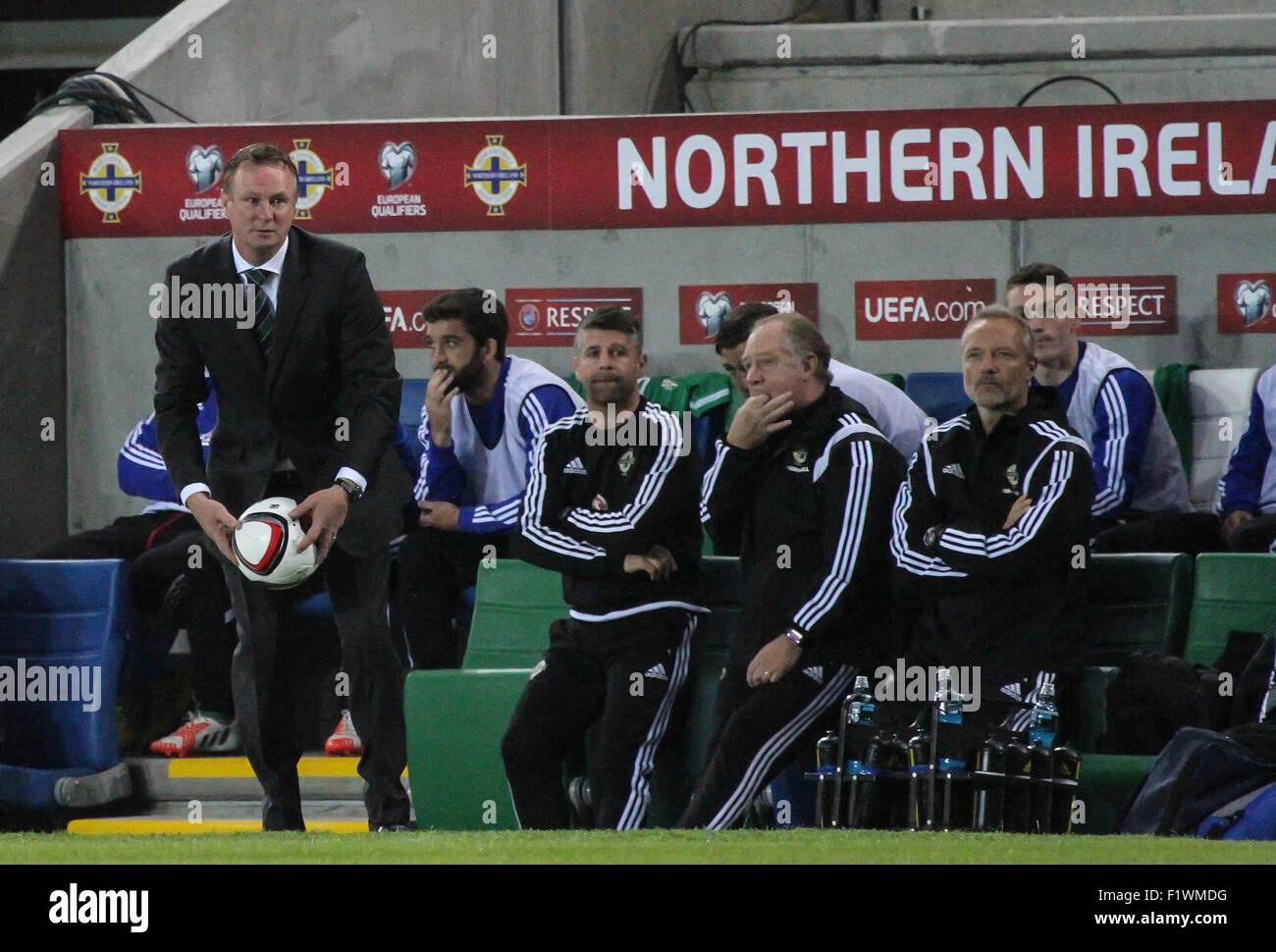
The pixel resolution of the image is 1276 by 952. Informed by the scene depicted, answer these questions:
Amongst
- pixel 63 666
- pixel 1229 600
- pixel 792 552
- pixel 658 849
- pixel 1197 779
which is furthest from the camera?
pixel 63 666

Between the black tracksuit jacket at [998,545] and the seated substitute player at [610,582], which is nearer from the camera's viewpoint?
the black tracksuit jacket at [998,545]

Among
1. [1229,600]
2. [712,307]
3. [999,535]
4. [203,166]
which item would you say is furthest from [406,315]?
[1229,600]

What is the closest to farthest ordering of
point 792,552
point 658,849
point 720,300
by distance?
point 658,849 < point 792,552 < point 720,300

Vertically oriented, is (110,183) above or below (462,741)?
above

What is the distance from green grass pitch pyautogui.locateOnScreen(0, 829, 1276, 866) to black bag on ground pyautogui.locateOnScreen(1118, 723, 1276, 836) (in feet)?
2.19

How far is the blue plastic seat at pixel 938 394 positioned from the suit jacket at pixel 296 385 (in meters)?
3.27

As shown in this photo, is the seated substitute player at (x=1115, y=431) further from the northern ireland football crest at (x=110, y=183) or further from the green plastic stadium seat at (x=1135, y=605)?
the northern ireland football crest at (x=110, y=183)

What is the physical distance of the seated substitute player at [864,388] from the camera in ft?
22.6

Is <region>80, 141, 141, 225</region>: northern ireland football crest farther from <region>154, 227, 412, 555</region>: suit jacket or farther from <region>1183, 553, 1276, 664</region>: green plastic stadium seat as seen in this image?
<region>1183, 553, 1276, 664</region>: green plastic stadium seat

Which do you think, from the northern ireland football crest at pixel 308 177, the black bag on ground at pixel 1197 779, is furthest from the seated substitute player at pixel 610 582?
the northern ireland football crest at pixel 308 177

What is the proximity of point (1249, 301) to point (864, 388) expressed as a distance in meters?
2.58

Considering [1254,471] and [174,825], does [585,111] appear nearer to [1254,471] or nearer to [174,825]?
[1254,471]

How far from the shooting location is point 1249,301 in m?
8.64
